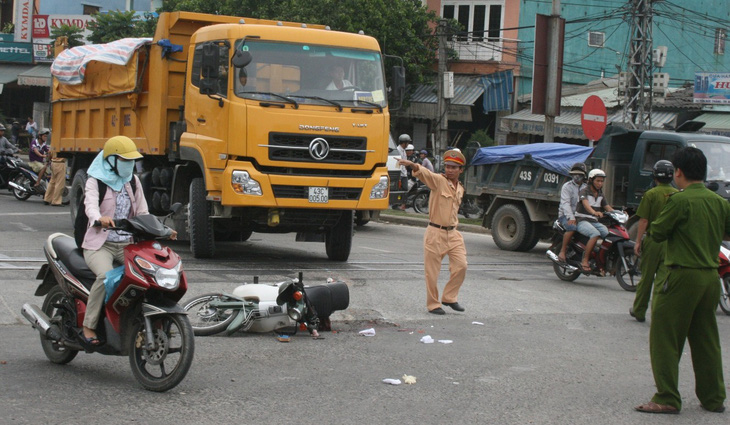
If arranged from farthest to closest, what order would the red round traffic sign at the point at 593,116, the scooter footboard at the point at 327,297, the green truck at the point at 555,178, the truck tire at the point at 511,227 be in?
1. the red round traffic sign at the point at 593,116
2. the truck tire at the point at 511,227
3. the green truck at the point at 555,178
4. the scooter footboard at the point at 327,297

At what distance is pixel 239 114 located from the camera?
1135 cm

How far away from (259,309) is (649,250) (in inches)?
173

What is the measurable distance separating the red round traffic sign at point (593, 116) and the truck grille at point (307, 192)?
7.41 metres

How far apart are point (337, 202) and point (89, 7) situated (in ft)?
124

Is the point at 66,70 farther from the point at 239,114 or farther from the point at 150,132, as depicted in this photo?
the point at 239,114

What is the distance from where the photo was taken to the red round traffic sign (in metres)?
17.8

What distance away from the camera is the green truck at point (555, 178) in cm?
1435

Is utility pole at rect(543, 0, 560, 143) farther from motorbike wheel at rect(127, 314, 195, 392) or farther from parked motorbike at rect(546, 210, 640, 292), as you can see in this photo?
motorbike wheel at rect(127, 314, 195, 392)

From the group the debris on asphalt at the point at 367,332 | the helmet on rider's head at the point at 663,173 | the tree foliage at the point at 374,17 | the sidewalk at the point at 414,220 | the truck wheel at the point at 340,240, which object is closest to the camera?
the debris on asphalt at the point at 367,332

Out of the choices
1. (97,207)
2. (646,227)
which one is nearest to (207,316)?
(97,207)

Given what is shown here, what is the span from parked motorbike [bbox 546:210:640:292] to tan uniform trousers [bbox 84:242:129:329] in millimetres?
7626

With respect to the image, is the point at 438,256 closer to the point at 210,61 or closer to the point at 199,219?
the point at 199,219

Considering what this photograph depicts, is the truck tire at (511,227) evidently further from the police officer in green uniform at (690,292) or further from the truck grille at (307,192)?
the police officer in green uniform at (690,292)

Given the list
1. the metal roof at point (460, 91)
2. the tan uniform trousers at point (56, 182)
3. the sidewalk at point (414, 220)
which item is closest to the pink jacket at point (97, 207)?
the sidewalk at point (414, 220)
